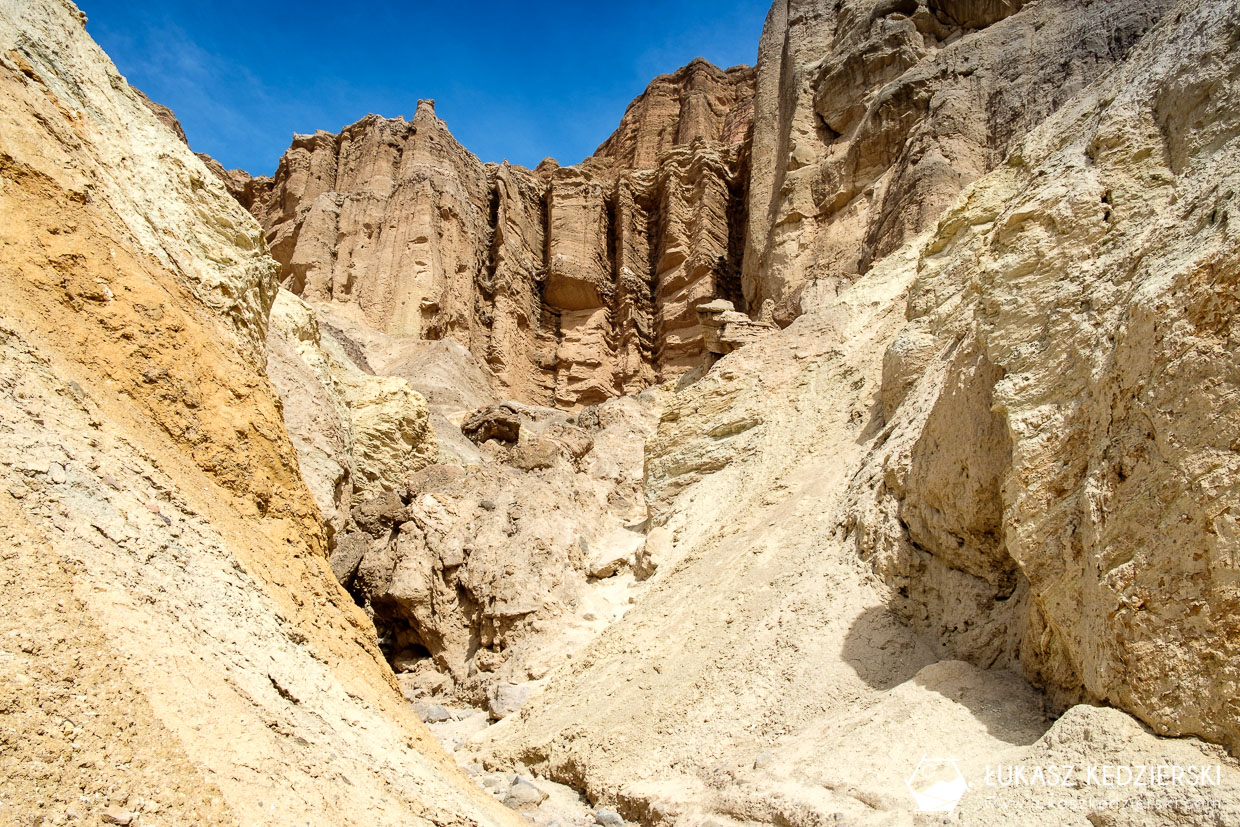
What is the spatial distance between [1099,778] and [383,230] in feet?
92.5

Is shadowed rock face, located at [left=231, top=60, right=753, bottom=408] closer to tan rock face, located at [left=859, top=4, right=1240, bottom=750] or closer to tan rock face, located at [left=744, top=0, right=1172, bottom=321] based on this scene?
tan rock face, located at [left=744, top=0, right=1172, bottom=321]

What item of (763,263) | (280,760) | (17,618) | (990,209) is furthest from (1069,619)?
(763,263)

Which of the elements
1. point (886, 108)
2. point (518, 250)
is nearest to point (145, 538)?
point (886, 108)

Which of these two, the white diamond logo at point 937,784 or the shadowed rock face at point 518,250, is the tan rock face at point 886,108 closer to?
the shadowed rock face at point 518,250

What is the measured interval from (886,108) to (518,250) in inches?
596

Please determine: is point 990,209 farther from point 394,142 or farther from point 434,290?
point 394,142

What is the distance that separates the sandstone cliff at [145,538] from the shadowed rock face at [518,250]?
71.2 feet

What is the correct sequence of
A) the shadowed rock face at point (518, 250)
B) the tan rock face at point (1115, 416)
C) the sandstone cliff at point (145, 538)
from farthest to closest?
the shadowed rock face at point (518, 250) < the tan rock face at point (1115, 416) < the sandstone cliff at point (145, 538)

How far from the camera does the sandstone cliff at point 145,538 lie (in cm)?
252

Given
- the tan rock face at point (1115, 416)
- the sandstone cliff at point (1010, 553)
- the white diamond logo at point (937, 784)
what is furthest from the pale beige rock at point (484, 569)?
the white diamond logo at point (937, 784)

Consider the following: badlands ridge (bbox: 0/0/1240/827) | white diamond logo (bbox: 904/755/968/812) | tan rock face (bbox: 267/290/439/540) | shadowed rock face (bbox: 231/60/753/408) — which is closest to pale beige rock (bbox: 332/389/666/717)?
badlands ridge (bbox: 0/0/1240/827)

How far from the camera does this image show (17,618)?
98.7 inches

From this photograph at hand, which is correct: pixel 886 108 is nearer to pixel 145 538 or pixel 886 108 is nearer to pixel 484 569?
pixel 484 569

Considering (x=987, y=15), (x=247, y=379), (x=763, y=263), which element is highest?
(x=987, y=15)
